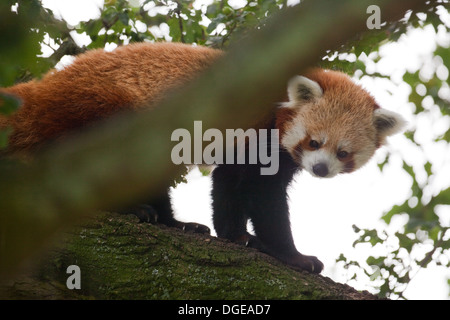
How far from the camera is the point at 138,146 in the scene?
95 cm

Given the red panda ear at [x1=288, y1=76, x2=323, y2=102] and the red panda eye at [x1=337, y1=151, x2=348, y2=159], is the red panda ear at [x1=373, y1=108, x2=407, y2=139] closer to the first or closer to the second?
the red panda eye at [x1=337, y1=151, x2=348, y2=159]

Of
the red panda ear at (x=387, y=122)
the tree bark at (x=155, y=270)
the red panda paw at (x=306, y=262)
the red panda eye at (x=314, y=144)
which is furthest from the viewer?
the red panda ear at (x=387, y=122)

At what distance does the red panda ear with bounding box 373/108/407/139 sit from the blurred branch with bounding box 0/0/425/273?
3829 mm

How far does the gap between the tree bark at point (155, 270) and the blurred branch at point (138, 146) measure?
66.6 inches

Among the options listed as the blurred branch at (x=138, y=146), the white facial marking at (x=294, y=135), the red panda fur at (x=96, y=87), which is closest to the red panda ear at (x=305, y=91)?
the white facial marking at (x=294, y=135)

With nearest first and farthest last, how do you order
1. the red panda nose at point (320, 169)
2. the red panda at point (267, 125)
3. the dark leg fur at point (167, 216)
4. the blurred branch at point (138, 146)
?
the blurred branch at point (138, 146) → the red panda at point (267, 125) → the dark leg fur at point (167, 216) → the red panda nose at point (320, 169)

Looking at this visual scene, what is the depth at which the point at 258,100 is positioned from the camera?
41.0 inches

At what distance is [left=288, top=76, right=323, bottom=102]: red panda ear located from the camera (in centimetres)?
443

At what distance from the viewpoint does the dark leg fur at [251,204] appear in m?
4.47

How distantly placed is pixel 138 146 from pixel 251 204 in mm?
3673

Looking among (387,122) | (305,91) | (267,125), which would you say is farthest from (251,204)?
(387,122)

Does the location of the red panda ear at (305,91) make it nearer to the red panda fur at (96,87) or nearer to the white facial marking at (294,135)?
the white facial marking at (294,135)
